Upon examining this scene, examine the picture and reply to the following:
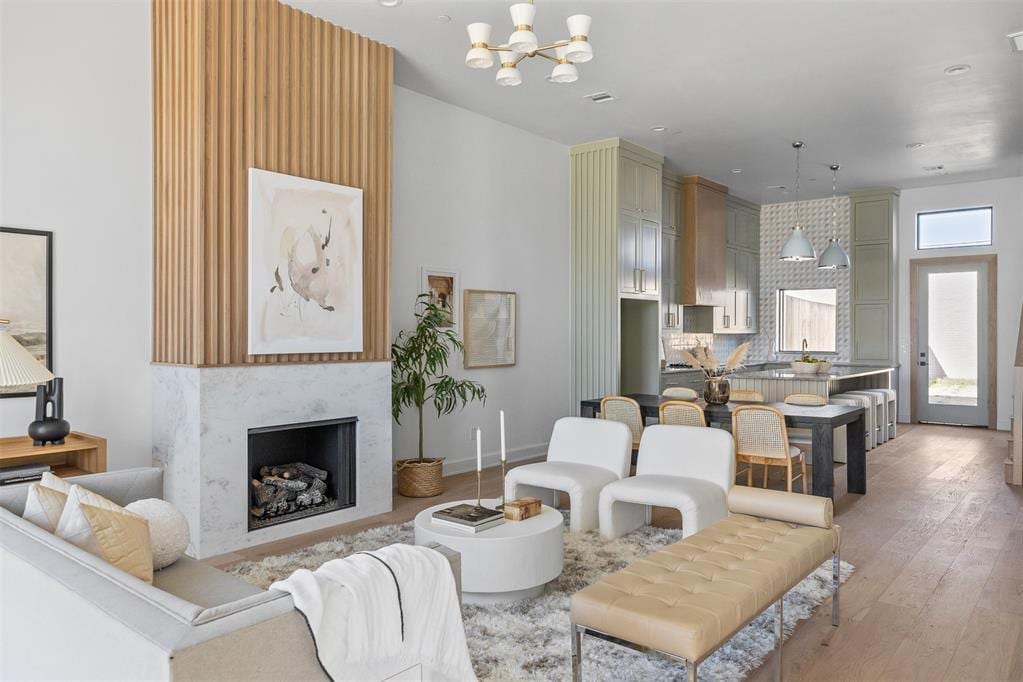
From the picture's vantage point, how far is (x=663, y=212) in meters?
8.34

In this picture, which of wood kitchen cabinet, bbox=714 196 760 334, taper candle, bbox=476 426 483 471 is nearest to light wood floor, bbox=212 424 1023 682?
taper candle, bbox=476 426 483 471

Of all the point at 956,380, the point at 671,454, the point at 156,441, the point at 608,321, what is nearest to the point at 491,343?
the point at 608,321

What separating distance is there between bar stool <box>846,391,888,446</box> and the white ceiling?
263 centimetres

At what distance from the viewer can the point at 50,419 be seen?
350cm

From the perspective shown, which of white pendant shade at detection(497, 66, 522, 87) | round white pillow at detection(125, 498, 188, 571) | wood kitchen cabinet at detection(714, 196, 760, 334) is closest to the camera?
round white pillow at detection(125, 498, 188, 571)

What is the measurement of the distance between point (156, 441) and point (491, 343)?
3054mm

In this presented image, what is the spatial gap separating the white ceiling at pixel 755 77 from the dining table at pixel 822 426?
253cm

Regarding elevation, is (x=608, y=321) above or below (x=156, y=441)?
above

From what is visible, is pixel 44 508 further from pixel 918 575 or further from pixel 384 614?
pixel 918 575

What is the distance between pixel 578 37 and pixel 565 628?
2.72 metres

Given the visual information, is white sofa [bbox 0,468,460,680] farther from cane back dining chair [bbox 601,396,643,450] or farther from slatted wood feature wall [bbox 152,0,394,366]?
cane back dining chair [bbox 601,396,643,450]

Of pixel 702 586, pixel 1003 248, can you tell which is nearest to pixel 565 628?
pixel 702 586

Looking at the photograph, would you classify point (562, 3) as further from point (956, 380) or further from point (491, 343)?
point (956, 380)

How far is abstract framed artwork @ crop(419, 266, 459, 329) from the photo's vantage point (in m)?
5.86
